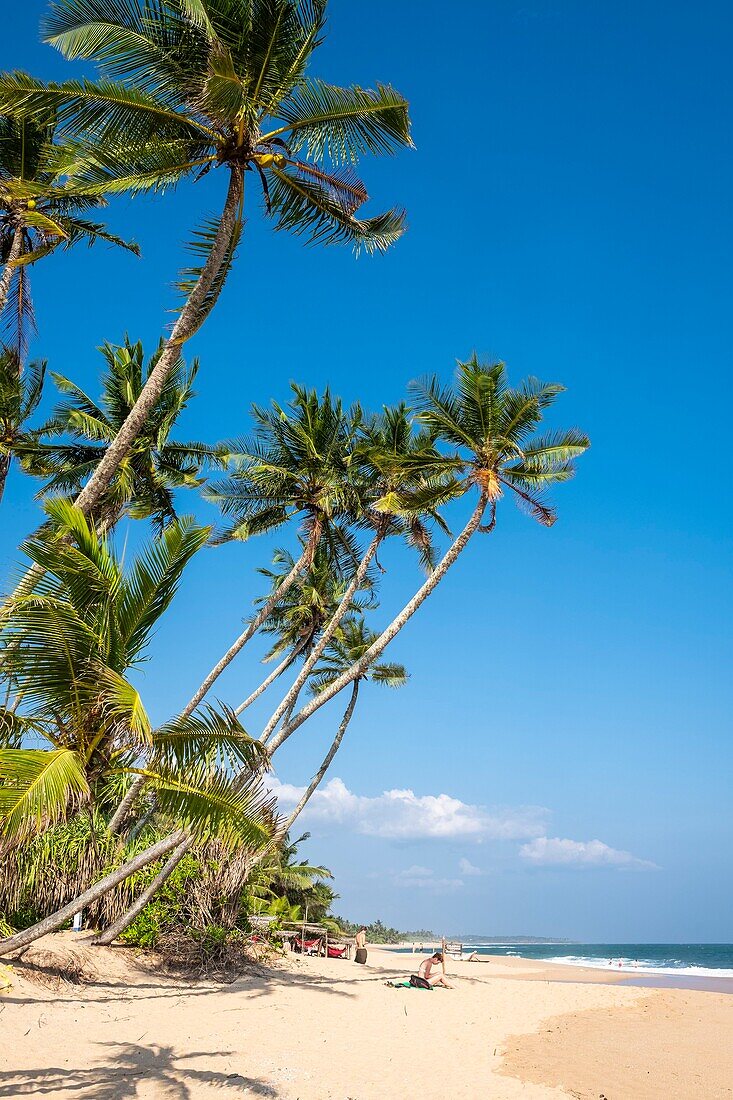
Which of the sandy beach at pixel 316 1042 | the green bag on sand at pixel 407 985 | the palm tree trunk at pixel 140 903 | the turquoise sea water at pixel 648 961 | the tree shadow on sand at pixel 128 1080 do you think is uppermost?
the palm tree trunk at pixel 140 903

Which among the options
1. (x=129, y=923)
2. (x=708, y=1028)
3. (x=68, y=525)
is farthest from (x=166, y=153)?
(x=708, y=1028)

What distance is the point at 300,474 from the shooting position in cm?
2028

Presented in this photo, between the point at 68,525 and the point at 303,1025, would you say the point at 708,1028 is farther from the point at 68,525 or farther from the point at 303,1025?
the point at 68,525

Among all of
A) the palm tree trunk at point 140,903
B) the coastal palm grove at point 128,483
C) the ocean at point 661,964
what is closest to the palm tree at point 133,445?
the coastal palm grove at point 128,483

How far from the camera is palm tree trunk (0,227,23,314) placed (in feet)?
41.1

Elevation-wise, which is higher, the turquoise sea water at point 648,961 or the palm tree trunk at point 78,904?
the palm tree trunk at point 78,904

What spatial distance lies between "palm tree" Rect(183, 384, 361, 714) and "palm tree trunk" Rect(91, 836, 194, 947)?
5831 millimetres

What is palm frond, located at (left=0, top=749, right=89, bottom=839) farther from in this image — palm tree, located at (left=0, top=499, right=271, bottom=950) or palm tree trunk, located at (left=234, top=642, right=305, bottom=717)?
palm tree trunk, located at (left=234, top=642, right=305, bottom=717)

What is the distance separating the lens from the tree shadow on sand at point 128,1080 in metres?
6.95

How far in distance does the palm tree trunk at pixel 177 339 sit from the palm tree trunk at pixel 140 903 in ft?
25.6

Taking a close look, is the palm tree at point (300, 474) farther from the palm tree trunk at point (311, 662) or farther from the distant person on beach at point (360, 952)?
the distant person on beach at point (360, 952)

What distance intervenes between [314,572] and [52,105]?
18.8 meters

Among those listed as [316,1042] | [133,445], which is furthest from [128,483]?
[316,1042]

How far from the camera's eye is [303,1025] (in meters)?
10.9
